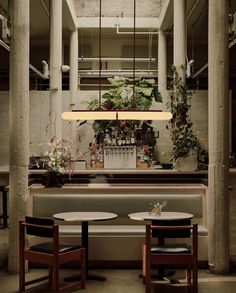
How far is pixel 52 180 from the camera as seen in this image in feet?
24.8

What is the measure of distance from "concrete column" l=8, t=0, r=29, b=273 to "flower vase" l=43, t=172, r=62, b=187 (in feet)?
2.04

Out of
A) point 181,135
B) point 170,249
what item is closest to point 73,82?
point 181,135

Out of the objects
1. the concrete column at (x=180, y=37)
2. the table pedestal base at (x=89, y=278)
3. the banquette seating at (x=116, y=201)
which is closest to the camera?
the table pedestal base at (x=89, y=278)

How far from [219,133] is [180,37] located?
5252 mm

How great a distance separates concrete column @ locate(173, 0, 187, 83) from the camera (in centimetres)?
1099

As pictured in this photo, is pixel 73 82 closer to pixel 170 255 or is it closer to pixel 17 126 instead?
pixel 17 126

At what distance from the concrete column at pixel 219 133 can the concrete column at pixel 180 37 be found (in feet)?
12.9

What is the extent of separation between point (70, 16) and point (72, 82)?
195 cm

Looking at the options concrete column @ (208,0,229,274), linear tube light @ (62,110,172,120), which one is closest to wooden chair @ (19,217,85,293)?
concrete column @ (208,0,229,274)

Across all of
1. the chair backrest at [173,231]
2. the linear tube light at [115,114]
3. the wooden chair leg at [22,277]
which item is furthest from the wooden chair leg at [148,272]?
the linear tube light at [115,114]

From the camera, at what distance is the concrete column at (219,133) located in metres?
6.87

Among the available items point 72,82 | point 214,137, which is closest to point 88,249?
point 214,137

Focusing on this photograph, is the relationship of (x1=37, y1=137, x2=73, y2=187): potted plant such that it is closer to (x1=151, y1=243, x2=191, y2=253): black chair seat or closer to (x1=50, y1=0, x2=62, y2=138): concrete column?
(x1=151, y1=243, x2=191, y2=253): black chair seat

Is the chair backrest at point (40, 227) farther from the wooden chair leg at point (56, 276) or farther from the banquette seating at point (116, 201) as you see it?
the banquette seating at point (116, 201)
